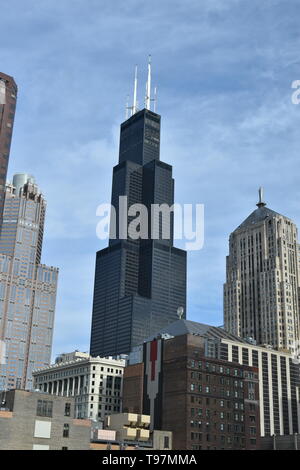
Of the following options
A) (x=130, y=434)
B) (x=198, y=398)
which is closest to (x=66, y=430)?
(x=130, y=434)

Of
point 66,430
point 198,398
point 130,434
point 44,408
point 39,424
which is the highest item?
point 198,398

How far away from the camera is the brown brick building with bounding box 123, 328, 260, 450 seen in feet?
581

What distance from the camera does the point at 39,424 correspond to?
122 meters

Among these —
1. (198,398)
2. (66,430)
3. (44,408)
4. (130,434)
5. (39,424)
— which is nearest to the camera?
(39,424)

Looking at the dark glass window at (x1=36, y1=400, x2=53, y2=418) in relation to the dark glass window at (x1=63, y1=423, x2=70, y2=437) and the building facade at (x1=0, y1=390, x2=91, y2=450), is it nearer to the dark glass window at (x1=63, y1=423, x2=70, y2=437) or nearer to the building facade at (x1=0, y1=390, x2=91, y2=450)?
the building facade at (x1=0, y1=390, x2=91, y2=450)

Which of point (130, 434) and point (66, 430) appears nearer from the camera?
point (66, 430)

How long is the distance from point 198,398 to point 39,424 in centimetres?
7004

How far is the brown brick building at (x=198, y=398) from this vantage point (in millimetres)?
177000

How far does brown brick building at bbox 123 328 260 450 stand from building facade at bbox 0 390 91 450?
55348mm

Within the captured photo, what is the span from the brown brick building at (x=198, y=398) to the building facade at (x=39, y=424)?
55.3 m

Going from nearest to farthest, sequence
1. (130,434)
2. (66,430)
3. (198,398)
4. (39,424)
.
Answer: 1. (39,424)
2. (66,430)
3. (130,434)
4. (198,398)

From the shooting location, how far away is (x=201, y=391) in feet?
598

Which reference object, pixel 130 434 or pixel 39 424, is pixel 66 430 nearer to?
pixel 39 424
